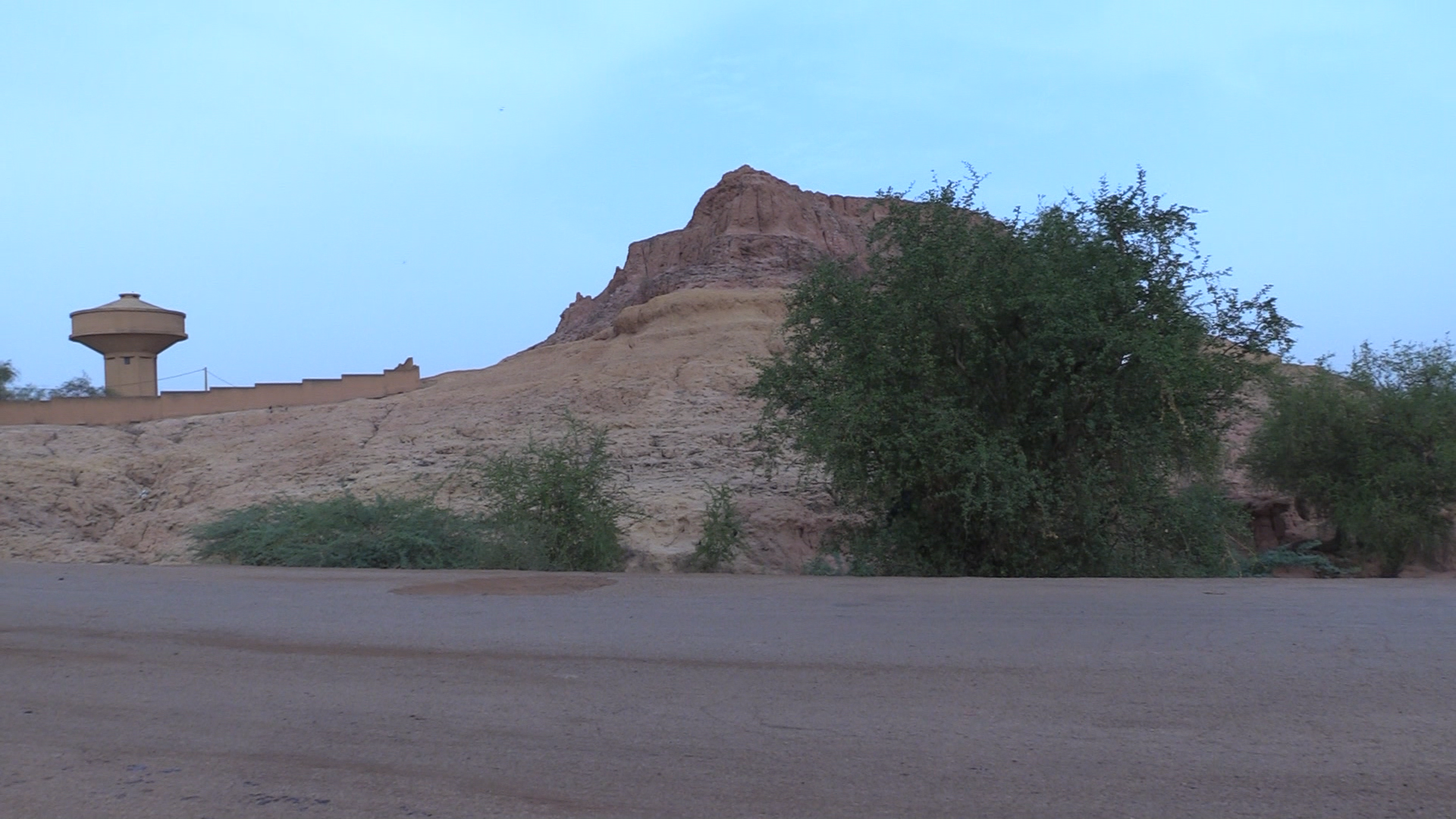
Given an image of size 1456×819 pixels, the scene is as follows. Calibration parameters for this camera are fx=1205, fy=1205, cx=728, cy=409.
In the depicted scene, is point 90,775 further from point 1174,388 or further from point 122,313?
point 122,313

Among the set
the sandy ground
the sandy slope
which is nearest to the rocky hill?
the sandy slope

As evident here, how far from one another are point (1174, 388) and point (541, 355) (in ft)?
108

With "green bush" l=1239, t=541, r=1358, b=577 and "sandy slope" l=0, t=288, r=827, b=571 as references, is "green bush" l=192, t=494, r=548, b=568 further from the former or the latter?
"green bush" l=1239, t=541, r=1358, b=577

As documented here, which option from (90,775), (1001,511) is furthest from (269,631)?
(1001,511)

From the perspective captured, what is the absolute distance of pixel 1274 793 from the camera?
18.9ft

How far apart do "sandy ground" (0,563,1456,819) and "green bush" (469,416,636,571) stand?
6796 mm

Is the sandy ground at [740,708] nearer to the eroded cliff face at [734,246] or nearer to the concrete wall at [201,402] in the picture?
the concrete wall at [201,402]

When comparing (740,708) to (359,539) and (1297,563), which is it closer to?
(359,539)

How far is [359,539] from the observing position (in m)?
19.7

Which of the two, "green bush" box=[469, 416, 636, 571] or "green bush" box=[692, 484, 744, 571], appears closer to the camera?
"green bush" box=[469, 416, 636, 571]

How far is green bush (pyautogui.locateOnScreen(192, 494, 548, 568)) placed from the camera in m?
19.3

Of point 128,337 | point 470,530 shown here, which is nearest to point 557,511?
point 470,530

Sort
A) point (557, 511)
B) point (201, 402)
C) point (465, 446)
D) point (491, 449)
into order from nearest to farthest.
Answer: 1. point (557, 511)
2. point (491, 449)
3. point (465, 446)
4. point (201, 402)

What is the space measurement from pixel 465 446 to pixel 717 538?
14.3 metres
